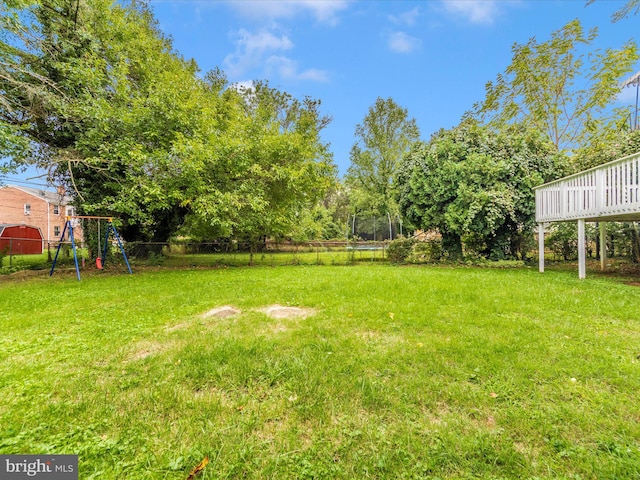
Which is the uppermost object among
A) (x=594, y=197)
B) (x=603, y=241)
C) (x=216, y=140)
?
(x=216, y=140)

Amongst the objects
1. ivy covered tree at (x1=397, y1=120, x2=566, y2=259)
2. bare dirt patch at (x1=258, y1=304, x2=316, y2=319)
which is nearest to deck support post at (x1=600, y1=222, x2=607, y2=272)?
ivy covered tree at (x1=397, y1=120, x2=566, y2=259)

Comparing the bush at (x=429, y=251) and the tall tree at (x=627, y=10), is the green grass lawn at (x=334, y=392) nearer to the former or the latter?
the tall tree at (x=627, y=10)

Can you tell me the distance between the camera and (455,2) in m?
9.74

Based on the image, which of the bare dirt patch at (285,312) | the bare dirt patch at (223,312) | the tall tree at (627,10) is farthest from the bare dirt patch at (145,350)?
the tall tree at (627,10)

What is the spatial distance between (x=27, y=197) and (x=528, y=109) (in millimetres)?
41031

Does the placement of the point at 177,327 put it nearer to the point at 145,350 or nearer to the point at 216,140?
the point at 145,350

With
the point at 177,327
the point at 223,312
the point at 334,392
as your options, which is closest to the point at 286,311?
the point at 223,312

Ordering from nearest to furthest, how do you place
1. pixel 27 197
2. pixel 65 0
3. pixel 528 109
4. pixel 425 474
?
1. pixel 425 474
2. pixel 65 0
3. pixel 528 109
4. pixel 27 197

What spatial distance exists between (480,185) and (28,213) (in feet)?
124

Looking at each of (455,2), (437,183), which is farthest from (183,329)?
(455,2)

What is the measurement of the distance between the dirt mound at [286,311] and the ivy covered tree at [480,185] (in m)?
7.76

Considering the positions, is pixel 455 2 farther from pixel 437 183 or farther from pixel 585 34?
pixel 585 34

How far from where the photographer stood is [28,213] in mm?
27656

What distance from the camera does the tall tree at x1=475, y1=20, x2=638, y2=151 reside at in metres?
12.6
